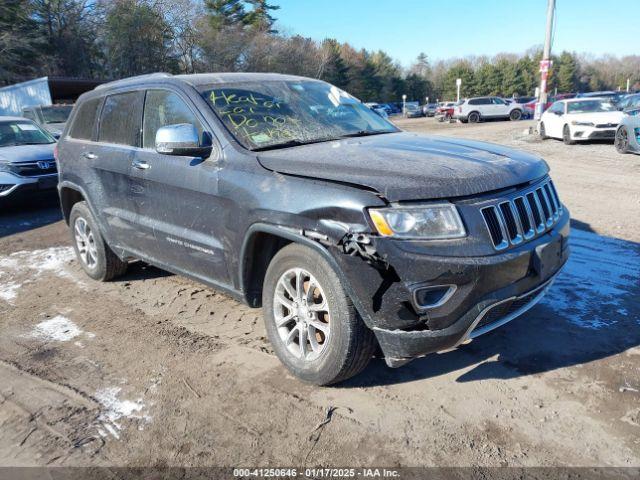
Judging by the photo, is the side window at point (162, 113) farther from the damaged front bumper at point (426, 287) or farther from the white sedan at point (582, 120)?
the white sedan at point (582, 120)

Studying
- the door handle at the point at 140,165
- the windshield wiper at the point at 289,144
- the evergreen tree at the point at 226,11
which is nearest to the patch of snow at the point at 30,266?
the door handle at the point at 140,165

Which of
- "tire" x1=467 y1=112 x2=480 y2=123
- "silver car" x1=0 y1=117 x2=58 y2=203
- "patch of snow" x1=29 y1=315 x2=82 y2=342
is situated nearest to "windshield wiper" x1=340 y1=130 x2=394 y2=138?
"patch of snow" x1=29 y1=315 x2=82 y2=342

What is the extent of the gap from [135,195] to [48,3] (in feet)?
135

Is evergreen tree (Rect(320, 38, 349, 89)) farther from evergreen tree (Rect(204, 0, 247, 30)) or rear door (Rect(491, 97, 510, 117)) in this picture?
rear door (Rect(491, 97, 510, 117))

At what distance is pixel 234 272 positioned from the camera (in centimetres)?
346

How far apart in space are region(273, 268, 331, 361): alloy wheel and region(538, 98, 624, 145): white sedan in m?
13.6

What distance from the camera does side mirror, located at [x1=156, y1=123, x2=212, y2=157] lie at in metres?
3.43

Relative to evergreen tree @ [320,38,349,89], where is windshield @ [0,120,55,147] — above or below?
below

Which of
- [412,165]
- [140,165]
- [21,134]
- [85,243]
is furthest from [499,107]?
[412,165]

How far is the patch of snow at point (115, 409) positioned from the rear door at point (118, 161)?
1384 mm

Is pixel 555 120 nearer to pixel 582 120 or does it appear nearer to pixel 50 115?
pixel 582 120

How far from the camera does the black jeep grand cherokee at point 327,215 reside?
267 centimetres

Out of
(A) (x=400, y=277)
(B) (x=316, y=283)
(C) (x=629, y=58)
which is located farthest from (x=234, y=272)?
(C) (x=629, y=58)

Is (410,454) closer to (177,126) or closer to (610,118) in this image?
(177,126)
